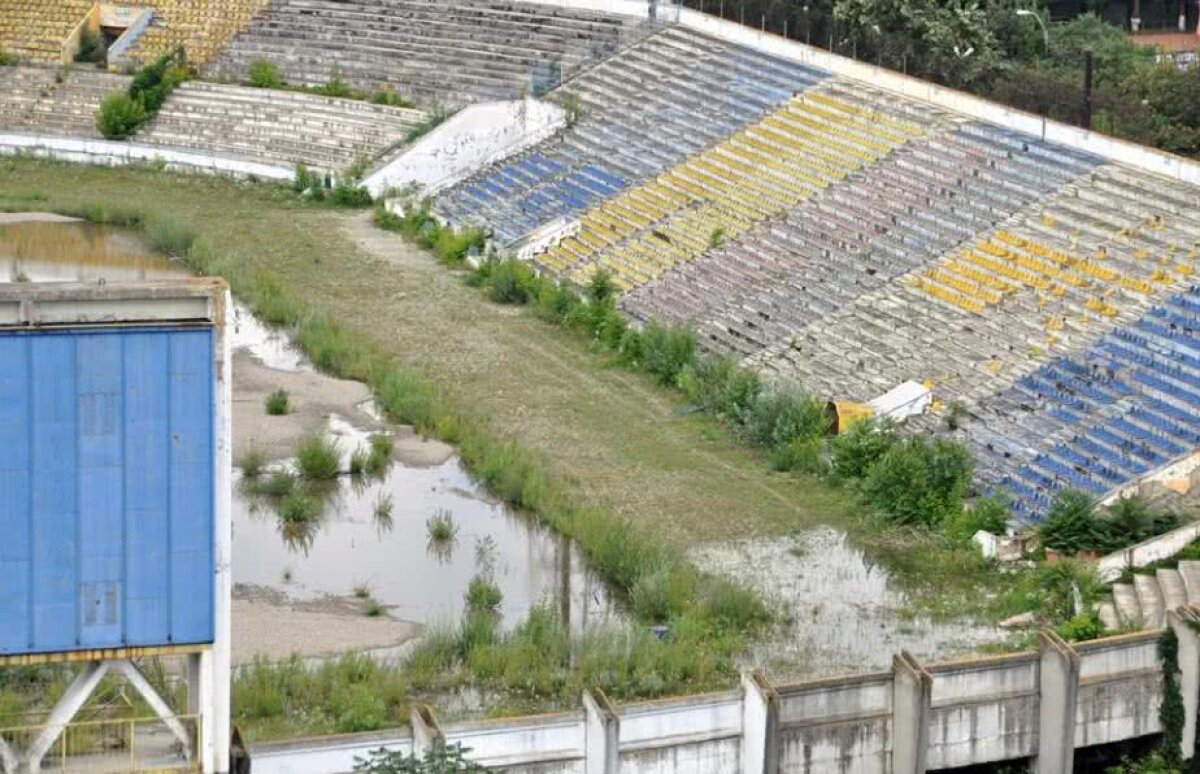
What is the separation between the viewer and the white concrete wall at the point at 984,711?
1798cm

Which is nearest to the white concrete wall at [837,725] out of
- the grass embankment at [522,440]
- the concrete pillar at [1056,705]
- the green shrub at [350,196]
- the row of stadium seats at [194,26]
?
the concrete pillar at [1056,705]

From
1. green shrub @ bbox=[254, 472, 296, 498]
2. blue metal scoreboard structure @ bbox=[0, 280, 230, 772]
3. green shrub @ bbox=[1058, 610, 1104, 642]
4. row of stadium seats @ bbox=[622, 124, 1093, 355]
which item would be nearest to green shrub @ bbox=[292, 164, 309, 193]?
row of stadium seats @ bbox=[622, 124, 1093, 355]

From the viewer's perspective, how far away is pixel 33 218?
36906mm

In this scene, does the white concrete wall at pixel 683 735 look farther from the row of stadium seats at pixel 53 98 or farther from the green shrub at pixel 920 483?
the row of stadium seats at pixel 53 98

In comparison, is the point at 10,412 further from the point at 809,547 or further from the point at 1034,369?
the point at 1034,369

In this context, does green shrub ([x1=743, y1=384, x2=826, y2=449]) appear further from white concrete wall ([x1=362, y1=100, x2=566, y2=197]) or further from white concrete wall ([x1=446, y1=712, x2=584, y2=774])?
white concrete wall ([x1=362, y1=100, x2=566, y2=197])

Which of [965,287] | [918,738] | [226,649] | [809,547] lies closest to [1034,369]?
[965,287]

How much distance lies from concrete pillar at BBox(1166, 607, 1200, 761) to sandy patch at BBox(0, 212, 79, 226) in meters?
22.3

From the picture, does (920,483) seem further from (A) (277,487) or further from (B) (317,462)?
(A) (277,487)

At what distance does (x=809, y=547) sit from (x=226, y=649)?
374 inches

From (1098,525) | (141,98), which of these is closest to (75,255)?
(141,98)

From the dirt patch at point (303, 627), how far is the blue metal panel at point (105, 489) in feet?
16.9

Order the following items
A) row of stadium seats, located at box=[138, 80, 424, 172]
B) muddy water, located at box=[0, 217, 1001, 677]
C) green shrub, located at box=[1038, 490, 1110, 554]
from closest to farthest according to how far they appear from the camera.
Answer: muddy water, located at box=[0, 217, 1001, 677]
green shrub, located at box=[1038, 490, 1110, 554]
row of stadium seats, located at box=[138, 80, 424, 172]

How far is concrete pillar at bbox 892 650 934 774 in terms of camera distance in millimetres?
17625
